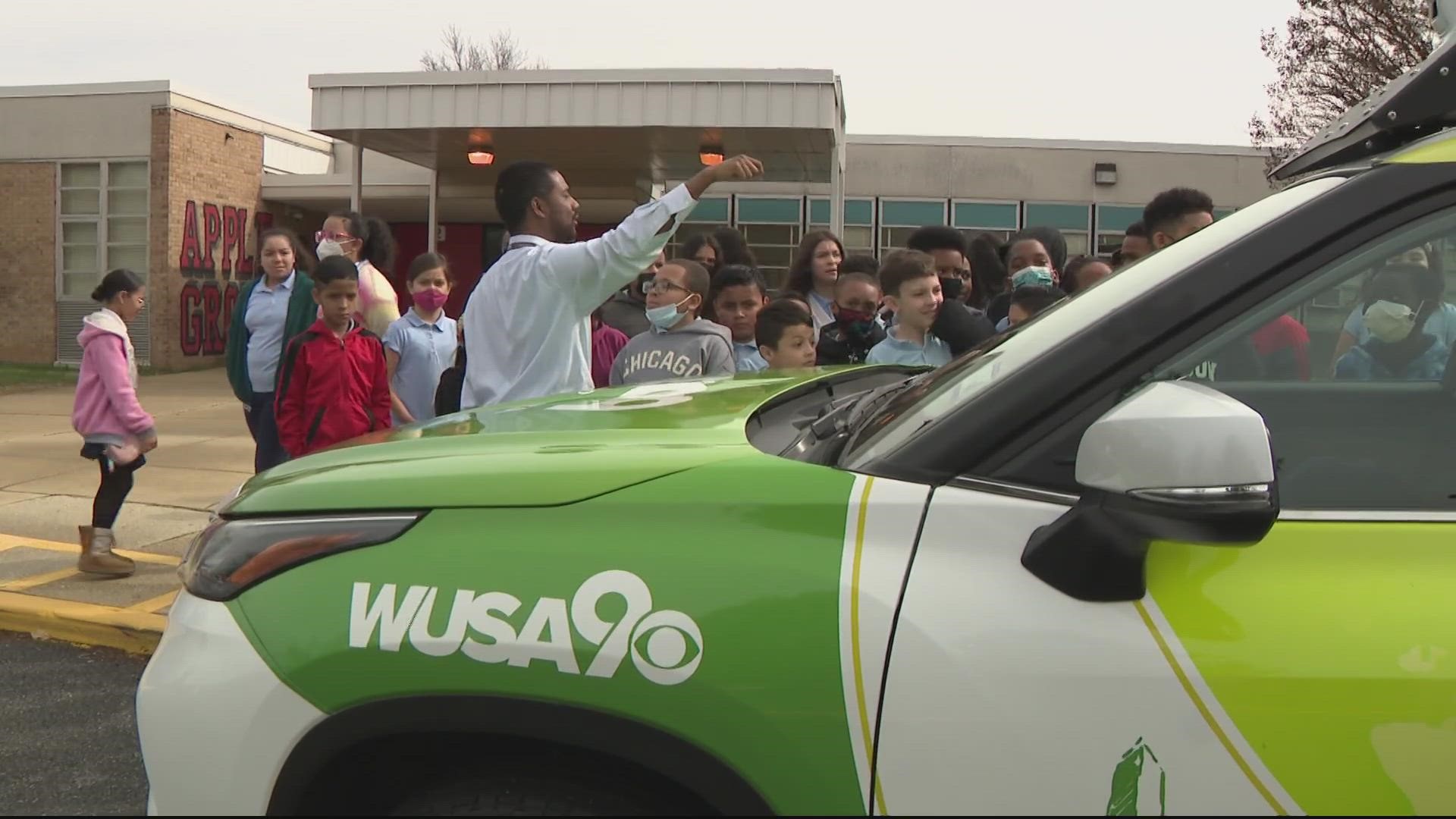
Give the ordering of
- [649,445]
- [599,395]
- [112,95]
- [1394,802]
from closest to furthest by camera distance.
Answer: [1394,802] < [649,445] < [599,395] < [112,95]

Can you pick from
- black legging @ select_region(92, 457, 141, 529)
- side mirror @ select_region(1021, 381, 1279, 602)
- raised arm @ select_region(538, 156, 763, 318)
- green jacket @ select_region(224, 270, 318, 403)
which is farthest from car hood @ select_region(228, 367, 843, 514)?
black legging @ select_region(92, 457, 141, 529)

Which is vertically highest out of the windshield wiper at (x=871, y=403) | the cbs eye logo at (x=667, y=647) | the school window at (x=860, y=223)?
the school window at (x=860, y=223)

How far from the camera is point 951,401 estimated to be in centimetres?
177

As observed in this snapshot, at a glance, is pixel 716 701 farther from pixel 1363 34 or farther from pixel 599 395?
pixel 1363 34

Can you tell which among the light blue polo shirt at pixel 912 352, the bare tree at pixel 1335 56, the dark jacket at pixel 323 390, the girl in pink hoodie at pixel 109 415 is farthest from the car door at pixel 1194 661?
the bare tree at pixel 1335 56

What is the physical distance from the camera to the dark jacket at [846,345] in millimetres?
4973

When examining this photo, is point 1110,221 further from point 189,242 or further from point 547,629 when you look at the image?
point 547,629

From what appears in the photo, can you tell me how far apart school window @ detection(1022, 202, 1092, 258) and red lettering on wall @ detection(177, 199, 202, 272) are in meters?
13.6

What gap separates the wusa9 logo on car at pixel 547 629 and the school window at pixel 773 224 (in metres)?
17.7

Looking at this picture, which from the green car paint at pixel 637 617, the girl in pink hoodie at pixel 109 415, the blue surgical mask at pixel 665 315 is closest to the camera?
the green car paint at pixel 637 617

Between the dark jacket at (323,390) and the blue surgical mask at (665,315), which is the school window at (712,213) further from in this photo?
the blue surgical mask at (665,315)

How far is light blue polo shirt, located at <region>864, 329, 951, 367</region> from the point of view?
4.26m

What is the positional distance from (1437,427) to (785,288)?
4.49 m

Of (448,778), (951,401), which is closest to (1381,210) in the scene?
(951,401)
